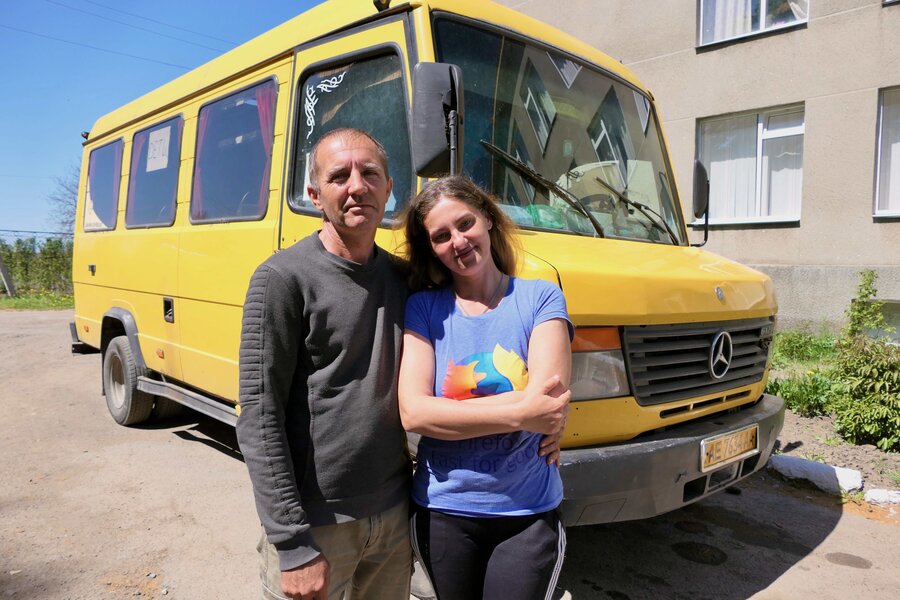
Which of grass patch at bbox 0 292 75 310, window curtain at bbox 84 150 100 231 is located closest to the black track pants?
window curtain at bbox 84 150 100 231

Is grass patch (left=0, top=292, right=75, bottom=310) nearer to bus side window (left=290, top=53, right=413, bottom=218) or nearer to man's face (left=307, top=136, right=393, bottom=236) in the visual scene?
bus side window (left=290, top=53, right=413, bottom=218)

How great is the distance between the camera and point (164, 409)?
6246 mm

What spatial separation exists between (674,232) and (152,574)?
3.45m

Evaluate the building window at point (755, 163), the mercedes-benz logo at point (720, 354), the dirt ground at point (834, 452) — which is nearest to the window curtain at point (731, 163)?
the building window at point (755, 163)

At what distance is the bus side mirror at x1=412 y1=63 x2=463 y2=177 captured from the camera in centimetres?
262

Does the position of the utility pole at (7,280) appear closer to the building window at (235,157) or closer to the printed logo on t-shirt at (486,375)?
the building window at (235,157)

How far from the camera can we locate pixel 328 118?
3.58 meters

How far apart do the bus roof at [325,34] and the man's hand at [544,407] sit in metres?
2.07

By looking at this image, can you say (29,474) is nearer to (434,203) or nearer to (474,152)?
(474,152)

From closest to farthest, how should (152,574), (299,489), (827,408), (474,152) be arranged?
(299,489)
(474,152)
(152,574)
(827,408)

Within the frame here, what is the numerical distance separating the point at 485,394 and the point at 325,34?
99.9 inches

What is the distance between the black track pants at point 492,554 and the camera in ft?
5.90

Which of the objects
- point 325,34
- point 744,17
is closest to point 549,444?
point 325,34

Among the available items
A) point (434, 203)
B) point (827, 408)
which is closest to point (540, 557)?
point (434, 203)
